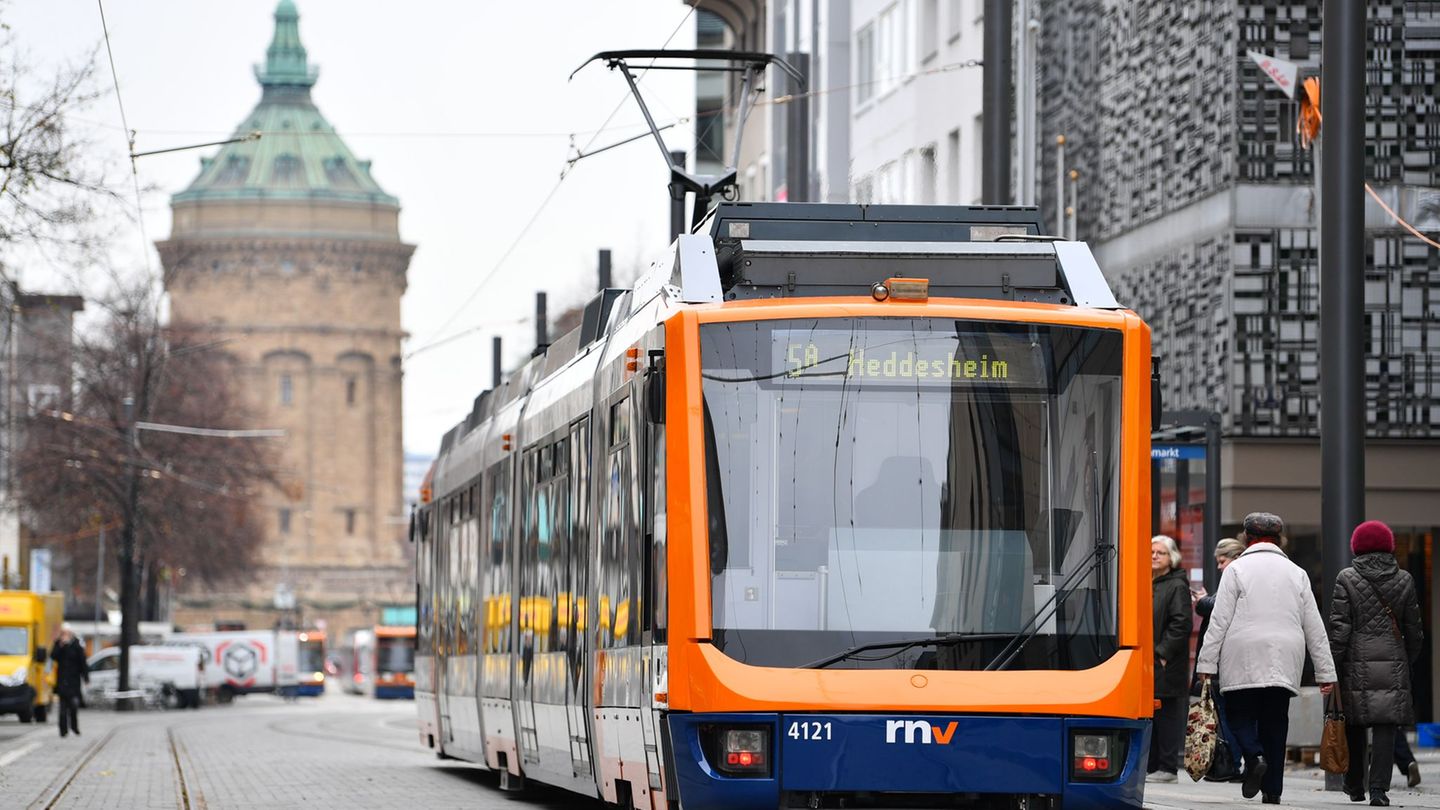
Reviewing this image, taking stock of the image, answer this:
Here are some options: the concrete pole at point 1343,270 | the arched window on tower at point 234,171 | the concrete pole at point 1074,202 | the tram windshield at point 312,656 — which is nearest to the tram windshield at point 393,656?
the tram windshield at point 312,656

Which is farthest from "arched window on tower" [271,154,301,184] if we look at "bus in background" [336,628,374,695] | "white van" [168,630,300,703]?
"white van" [168,630,300,703]

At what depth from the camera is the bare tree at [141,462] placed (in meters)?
73.5

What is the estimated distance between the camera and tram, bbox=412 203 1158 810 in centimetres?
1171

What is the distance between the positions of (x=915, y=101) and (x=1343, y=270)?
85.4ft

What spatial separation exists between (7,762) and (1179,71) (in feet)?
46.9

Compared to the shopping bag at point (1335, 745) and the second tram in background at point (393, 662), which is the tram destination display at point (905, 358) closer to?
the shopping bag at point (1335, 745)

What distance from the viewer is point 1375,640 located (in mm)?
15500

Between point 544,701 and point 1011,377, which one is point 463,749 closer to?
point 544,701

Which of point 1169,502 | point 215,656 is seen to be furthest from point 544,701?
point 215,656

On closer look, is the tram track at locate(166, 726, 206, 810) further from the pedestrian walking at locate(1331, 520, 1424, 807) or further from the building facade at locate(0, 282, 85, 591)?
the building facade at locate(0, 282, 85, 591)

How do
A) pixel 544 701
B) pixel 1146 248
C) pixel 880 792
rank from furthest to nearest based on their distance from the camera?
pixel 1146 248, pixel 544 701, pixel 880 792

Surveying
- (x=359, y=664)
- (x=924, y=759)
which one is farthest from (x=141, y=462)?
(x=924, y=759)

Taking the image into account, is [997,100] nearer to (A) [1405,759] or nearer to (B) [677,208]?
(A) [1405,759]

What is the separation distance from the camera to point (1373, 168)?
2894cm
